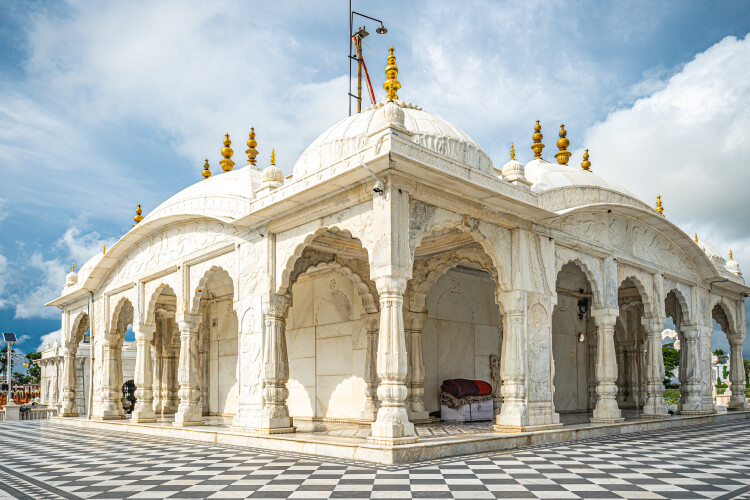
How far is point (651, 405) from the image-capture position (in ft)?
43.1

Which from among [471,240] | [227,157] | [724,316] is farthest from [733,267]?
A: [227,157]

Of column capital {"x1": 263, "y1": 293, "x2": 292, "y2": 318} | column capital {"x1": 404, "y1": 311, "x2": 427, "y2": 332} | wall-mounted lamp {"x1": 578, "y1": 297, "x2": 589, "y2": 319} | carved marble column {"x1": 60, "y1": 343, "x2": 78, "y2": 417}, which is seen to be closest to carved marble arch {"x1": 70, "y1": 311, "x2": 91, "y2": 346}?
carved marble column {"x1": 60, "y1": 343, "x2": 78, "y2": 417}

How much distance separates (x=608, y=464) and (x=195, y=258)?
28.2 feet

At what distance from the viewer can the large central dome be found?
10164 mm

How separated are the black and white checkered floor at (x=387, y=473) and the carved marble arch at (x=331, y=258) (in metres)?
2.97

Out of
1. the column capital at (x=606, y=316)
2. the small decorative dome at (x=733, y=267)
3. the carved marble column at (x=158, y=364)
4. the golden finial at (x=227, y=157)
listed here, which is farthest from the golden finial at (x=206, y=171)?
the small decorative dome at (x=733, y=267)

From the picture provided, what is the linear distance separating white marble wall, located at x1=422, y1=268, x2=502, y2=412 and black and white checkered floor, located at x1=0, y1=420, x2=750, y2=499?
4.18 m

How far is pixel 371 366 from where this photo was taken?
40.9 feet

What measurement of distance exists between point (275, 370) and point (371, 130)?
4266 millimetres

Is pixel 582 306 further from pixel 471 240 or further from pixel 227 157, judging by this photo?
pixel 227 157

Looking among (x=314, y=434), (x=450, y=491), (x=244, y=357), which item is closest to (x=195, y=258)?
(x=244, y=357)

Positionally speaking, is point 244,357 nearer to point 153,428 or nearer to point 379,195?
point 153,428

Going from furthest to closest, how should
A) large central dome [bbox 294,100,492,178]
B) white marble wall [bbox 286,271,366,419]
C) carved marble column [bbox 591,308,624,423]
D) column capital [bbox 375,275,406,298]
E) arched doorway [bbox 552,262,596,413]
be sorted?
arched doorway [bbox 552,262,596,413] → white marble wall [bbox 286,271,366,419] → carved marble column [bbox 591,308,624,423] → large central dome [bbox 294,100,492,178] → column capital [bbox 375,275,406,298]

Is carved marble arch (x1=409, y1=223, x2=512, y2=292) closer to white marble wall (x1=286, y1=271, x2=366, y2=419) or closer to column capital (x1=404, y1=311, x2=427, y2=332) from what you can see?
column capital (x1=404, y1=311, x2=427, y2=332)
